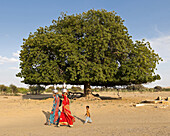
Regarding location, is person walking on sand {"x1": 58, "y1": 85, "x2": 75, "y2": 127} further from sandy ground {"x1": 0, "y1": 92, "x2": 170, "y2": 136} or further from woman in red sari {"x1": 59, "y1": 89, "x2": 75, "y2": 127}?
sandy ground {"x1": 0, "y1": 92, "x2": 170, "y2": 136}

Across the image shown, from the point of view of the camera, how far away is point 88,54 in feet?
86.5

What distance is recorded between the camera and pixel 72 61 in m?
25.5

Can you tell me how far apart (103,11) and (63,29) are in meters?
6.68

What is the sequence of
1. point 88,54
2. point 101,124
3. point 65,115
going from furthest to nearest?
point 88,54 → point 101,124 → point 65,115

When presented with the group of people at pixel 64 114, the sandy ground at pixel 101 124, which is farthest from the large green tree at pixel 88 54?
the group of people at pixel 64 114

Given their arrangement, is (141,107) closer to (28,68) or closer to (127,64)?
(127,64)

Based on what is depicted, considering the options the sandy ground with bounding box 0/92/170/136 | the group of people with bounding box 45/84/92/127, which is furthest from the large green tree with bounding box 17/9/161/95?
the group of people with bounding box 45/84/92/127

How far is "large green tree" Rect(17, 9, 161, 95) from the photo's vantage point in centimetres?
2561

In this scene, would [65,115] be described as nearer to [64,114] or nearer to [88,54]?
[64,114]

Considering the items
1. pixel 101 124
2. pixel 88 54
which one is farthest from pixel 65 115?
pixel 88 54

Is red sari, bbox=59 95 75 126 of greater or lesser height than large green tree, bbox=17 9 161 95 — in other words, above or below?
below

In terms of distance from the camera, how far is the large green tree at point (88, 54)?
25.6 metres

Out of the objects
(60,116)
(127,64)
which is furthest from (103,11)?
(60,116)

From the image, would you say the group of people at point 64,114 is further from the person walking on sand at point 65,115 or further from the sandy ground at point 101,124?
the sandy ground at point 101,124
